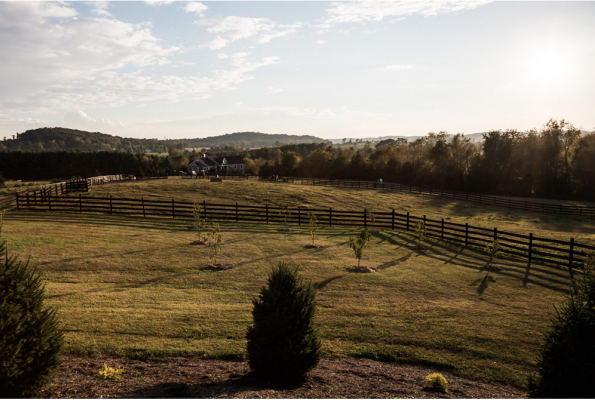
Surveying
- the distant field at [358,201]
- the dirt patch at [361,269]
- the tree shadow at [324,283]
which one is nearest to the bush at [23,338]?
the tree shadow at [324,283]

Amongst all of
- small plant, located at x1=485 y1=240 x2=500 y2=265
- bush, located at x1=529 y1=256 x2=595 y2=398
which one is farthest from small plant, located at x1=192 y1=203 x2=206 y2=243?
bush, located at x1=529 y1=256 x2=595 y2=398

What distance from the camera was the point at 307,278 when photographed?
13.9 metres

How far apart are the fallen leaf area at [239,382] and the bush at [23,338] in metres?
0.45

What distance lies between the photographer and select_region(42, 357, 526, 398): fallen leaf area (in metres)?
6.26

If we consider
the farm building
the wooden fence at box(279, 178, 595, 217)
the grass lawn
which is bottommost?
the grass lawn

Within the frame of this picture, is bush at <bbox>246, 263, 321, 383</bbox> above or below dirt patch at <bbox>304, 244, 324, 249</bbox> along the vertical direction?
above

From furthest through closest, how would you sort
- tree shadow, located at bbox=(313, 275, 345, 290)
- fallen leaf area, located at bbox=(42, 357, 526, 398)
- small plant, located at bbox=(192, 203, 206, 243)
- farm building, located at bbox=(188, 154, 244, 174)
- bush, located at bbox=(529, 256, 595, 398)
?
farm building, located at bbox=(188, 154, 244, 174)
small plant, located at bbox=(192, 203, 206, 243)
tree shadow, located at bbox=(313, 275, 345, 290)
fallen leaf area, located at bbox=(42, 357, 526, 398)
bush, located at bbox=(529, 256, 595, 398)

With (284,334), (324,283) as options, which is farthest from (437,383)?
(324,283)

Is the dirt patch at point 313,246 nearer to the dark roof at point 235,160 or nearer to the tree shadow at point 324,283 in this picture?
the tree shadow at point 324,283

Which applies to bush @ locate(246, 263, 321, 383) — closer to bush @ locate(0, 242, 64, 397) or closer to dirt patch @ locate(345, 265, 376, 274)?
bush @ locate(0, 242, 64, 397)

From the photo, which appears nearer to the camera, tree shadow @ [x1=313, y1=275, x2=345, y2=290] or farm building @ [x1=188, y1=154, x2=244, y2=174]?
tree shadow @ [x1=313, y1=275, x2=345, y2=290]

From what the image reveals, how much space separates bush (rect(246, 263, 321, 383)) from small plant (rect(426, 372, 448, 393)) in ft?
7.76

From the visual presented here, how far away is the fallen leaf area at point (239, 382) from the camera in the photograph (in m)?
6.26

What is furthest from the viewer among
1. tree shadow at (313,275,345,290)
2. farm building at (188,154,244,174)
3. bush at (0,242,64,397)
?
farm building at (188,154,244,174)
